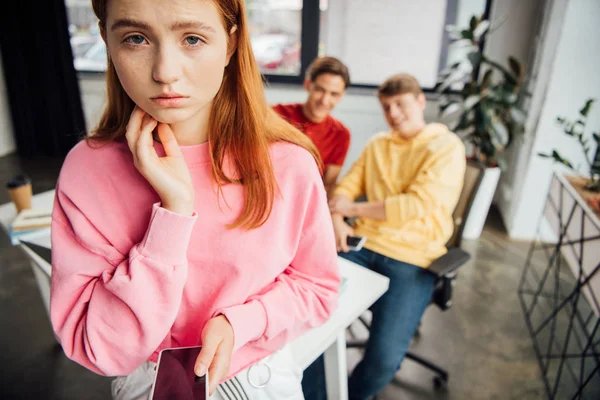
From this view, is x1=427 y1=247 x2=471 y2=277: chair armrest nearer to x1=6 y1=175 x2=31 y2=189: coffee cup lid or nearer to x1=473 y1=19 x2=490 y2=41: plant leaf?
x1=6 y1=175 x2=31 y2=189: coffee cup lid

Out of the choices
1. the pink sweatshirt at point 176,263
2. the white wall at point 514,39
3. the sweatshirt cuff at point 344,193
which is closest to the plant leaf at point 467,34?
the white wall at point 514,39

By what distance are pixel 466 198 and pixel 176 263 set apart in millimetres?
1306

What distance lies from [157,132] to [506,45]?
3188mm

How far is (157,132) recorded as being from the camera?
2.33 ft

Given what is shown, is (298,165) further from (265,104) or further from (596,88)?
(596,88)

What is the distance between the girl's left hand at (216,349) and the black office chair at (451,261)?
92 centimetres

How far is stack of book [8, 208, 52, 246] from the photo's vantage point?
59.4 inches

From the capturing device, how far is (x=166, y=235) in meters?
0.61

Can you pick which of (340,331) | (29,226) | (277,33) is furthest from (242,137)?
(277,33)

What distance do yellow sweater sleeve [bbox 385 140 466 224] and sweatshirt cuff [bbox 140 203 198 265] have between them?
41.1 inches

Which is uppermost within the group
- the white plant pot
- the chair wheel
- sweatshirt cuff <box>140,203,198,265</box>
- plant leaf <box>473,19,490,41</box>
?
plant leaf <box>473,19,490,41</box>

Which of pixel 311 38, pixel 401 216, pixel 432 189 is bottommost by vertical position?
pixel 401 216

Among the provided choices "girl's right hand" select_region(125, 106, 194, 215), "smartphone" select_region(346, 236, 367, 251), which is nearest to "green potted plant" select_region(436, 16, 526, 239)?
"smartphone" select_region(346, 236, 367, 251)

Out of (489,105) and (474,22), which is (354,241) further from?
(474,22)
